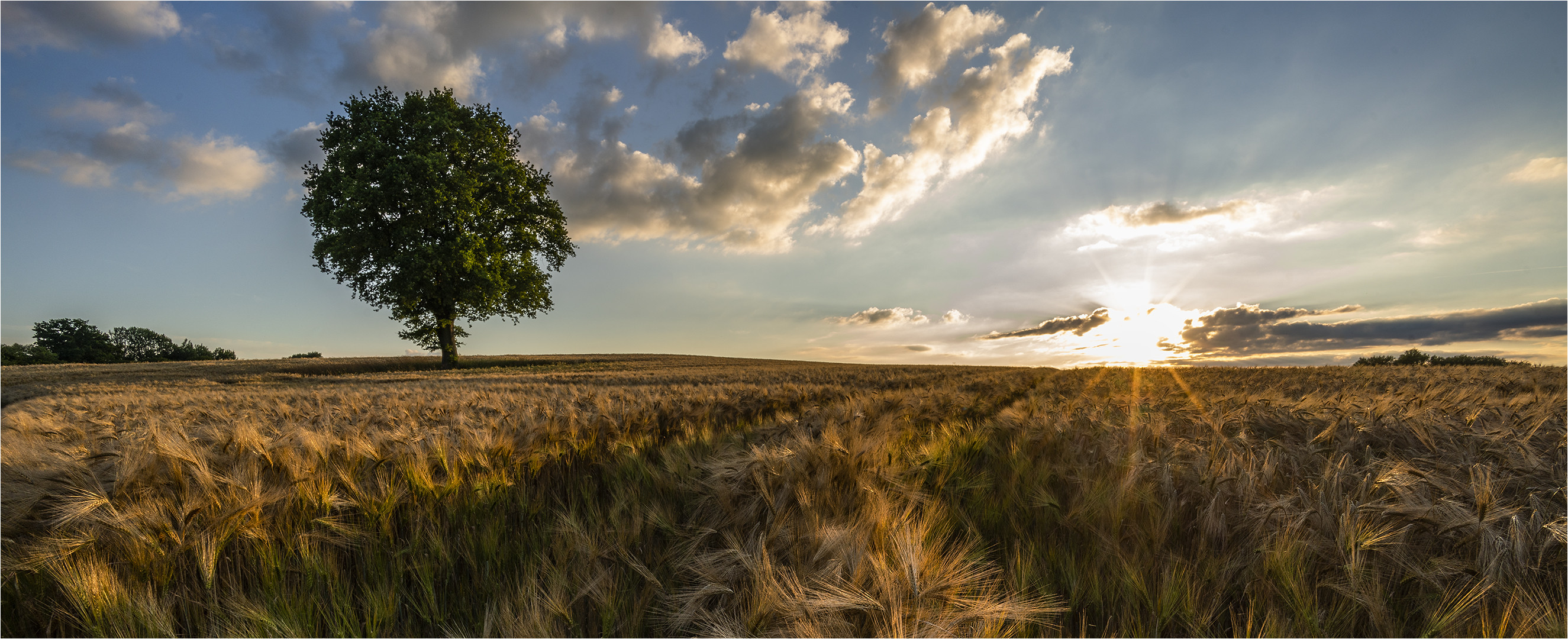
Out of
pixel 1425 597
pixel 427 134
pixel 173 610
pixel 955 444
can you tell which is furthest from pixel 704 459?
pixel 427 134

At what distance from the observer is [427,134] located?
23328 mm

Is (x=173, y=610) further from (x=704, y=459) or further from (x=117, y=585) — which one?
(x=704, y=459)

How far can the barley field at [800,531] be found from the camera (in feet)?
4.88

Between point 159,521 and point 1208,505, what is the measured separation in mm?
4034

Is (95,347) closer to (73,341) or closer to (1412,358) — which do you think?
(73,341)

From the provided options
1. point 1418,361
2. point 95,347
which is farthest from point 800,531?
point 95,347

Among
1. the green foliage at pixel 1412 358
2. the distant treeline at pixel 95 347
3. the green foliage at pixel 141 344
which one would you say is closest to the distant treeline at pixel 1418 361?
the green foliage at pixel 1412 358

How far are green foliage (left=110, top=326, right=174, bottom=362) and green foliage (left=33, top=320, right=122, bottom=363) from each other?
10.5 ft

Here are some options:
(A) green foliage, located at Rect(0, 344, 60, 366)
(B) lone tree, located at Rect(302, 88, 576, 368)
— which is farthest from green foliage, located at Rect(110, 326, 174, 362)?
(B) lone tree, located at Rect(302, 88, 576, 368)

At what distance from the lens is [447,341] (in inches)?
1009

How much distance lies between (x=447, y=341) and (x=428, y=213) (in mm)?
6374

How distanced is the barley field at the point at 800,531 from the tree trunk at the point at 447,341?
23497mm

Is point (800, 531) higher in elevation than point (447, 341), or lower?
lower

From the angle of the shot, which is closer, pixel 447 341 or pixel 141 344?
pixel 447 341
